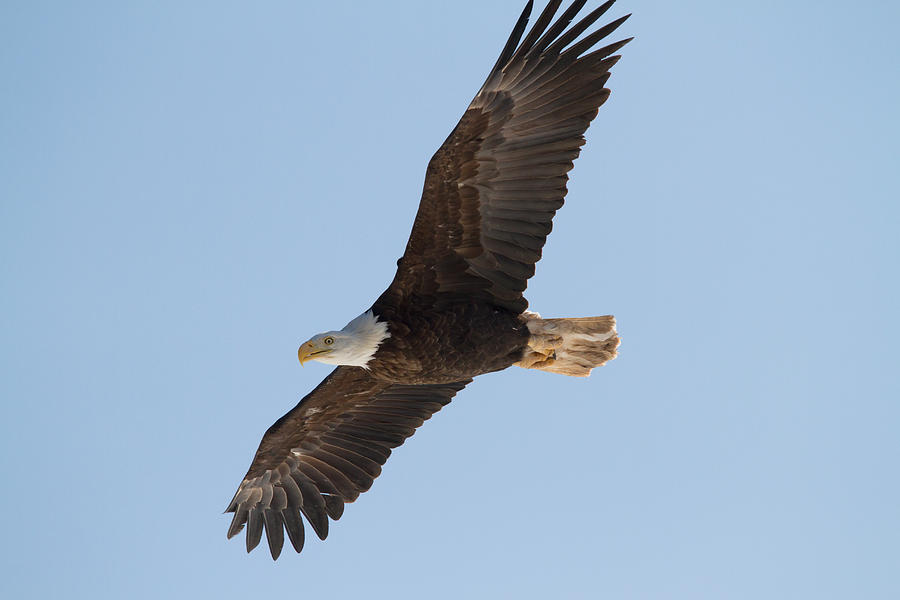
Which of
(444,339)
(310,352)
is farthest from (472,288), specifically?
(310,352)

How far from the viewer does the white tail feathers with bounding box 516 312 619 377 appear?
10.7 m

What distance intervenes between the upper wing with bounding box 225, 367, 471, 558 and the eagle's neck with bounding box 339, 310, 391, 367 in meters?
1.60

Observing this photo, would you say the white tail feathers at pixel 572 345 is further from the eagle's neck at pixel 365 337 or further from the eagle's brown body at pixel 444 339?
the eagle's neck at pixel 365 337

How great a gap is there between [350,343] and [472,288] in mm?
1280

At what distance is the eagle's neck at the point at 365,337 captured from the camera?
10.1 m

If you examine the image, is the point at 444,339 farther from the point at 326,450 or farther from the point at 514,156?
the point at 326,450

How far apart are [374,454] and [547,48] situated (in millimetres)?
4951

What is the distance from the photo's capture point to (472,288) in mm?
10195

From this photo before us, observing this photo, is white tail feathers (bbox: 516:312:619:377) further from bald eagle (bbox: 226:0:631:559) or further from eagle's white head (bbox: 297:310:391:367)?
eagle's white head (bbox: 297:310:391:367)

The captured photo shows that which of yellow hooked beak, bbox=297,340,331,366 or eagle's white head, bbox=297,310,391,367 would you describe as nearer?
eagle's white head, bbox=297,310,391,367

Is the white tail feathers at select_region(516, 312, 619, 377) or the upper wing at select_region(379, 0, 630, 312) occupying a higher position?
the upper wing at select_region(379, 0, 630, 312)

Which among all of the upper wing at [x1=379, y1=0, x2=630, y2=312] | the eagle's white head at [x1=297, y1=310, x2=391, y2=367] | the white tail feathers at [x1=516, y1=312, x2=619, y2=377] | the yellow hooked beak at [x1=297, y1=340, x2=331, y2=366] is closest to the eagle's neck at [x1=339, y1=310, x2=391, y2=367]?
the eagle's white head at [x1=297, y1=310, x2=391, y2=367]

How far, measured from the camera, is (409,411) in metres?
11.9

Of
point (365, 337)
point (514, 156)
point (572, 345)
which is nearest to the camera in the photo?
point (514, 156)
